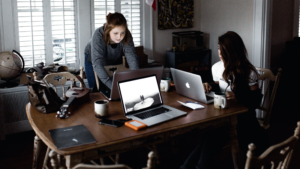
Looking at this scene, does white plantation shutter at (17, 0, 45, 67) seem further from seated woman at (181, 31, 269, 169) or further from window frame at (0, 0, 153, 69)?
seated woman at (181, 31, 269, 169)

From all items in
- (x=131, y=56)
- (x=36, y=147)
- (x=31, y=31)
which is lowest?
(x=36, y=147)

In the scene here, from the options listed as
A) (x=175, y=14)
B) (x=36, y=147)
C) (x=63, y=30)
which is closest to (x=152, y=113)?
(x=36, y=147)

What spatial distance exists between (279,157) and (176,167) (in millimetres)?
1457

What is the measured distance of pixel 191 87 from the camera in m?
2.27

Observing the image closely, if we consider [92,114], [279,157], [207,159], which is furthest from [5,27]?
[279,157]

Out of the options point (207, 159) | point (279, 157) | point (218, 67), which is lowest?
point (207, 159)

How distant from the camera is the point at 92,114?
6.66ft

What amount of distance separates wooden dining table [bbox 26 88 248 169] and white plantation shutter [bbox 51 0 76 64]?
1.71 meters

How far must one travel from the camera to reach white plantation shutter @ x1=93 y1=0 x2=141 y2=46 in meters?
4.02

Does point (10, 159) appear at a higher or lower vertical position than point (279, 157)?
lower

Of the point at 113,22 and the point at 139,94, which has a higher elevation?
the point at 113,22

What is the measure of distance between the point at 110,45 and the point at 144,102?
0.85 metres

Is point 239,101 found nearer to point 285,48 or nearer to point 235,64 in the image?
point 235,64

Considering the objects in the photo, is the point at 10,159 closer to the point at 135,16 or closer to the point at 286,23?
the point at 135,16
